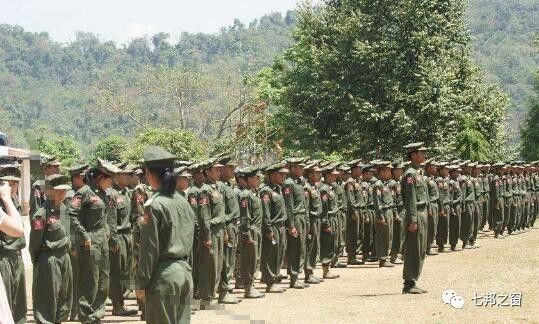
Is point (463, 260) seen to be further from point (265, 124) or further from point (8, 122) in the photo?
point (8, 122)

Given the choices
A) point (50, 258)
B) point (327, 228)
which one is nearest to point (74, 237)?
point (50, 258)

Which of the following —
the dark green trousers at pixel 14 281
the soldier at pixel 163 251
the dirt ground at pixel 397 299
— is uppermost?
the soldier at pixel 163 251

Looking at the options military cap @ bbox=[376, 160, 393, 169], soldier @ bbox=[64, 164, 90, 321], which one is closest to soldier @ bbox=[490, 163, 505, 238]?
military cap @ bbox=[376, 160, 393, 169]

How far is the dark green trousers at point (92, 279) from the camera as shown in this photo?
13055 millimetres

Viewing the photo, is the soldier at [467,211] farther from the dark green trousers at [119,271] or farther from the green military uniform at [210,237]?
the dark green trousers at [119,271]

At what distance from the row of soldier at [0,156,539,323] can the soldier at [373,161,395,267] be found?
0.07ft

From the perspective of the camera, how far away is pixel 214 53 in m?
190

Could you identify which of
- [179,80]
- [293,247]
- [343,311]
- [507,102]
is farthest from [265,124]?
[343,311]

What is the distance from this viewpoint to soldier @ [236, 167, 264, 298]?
1633 centimetres

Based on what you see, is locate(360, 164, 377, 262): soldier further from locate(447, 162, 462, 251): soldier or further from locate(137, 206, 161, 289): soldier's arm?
locate(137, 206, 161, 289): soldier's arm

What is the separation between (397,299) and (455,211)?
10803 millimetres

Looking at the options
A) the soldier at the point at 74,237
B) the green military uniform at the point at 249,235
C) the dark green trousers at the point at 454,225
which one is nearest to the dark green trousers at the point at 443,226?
the dark green trousers at the point at 454,225

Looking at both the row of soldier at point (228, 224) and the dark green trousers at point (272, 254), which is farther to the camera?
the dark green trousers at point (272, 254)

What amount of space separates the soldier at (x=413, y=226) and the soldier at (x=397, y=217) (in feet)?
21.4
